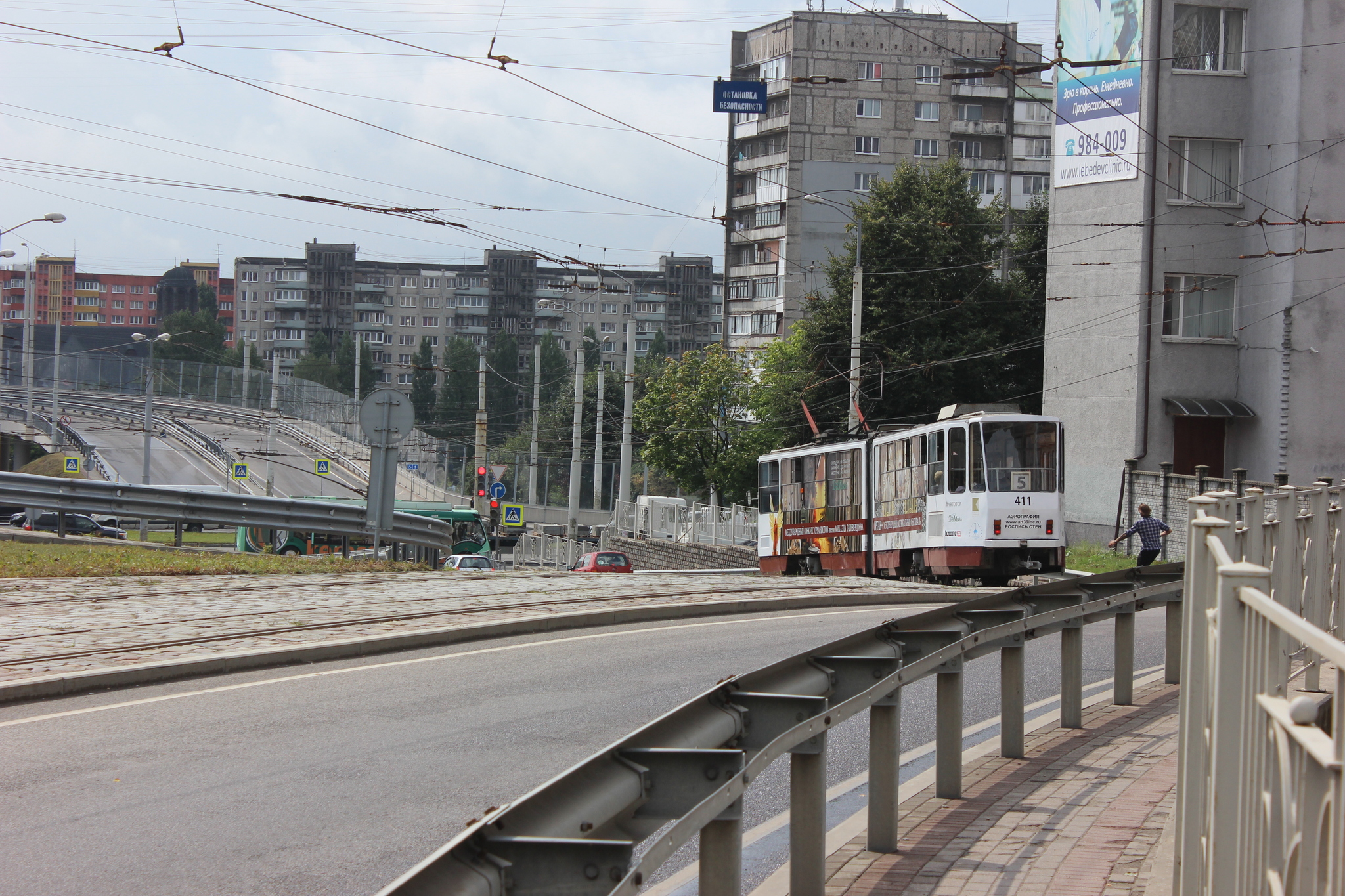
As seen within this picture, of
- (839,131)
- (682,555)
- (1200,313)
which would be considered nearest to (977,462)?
(1200,313)

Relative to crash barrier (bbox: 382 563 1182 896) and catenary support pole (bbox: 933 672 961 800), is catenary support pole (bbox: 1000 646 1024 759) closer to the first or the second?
crash barrier (bbox: 382 563 1182 896)

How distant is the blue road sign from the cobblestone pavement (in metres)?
49.9

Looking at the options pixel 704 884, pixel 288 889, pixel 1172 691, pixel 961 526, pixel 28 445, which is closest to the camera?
pixel 704 884

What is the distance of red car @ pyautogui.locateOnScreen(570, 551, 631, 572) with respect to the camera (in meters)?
35.2

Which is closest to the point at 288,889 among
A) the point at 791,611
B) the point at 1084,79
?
the point at 791,611

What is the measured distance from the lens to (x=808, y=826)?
5.29 metres

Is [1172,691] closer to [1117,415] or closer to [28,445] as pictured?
[1117,415]

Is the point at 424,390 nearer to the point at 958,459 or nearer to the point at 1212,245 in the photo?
the point at 1212,245

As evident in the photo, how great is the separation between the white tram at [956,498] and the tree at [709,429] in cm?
3179

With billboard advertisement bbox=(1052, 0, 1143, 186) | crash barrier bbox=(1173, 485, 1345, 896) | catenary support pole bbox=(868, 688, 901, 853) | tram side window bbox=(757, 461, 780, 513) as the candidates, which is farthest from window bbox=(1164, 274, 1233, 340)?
catenary support pole bbox=(868, 688, 901, 853)

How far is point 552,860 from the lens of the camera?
338 centimetres

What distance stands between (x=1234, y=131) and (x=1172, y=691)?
29666mm

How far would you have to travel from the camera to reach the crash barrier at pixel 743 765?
3.37m

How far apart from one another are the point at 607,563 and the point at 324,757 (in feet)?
90.5
